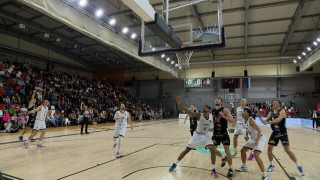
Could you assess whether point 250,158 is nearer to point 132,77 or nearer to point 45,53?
point 45,53

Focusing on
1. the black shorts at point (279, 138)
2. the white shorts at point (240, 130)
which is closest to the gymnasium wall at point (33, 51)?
the white shorts at point (240, 130)

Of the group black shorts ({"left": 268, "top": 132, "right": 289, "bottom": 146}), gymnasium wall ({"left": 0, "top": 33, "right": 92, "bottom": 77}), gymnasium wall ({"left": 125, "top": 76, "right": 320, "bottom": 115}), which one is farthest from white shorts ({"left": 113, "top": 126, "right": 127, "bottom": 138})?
gymnasium wall ({"left": 125, "top": 76, "right": 320, "bottom": 115})

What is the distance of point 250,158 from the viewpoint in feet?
20.0

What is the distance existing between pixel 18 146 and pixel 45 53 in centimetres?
1859

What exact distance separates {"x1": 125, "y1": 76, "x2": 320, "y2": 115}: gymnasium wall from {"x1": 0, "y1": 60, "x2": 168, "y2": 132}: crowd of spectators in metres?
8.38

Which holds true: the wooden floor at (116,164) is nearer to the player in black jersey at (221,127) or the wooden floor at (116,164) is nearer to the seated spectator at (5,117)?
the player in black jersey at (221,127)

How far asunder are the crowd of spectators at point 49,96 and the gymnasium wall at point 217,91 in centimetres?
838

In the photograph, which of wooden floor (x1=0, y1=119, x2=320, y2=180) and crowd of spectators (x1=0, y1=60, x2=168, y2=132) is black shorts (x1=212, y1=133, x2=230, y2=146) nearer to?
wooden floor (x1=0, y1=119, x2=320, y2=180)

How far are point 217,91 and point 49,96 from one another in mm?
22048

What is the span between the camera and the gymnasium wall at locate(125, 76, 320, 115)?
2578cm

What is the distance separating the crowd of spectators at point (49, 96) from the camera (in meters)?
12.5

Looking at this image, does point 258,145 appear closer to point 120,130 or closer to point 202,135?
point 202,135

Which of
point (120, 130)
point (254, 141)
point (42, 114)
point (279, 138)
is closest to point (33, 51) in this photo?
point (42, 114)

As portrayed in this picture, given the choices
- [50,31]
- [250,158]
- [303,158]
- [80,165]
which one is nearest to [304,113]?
[303,158]
